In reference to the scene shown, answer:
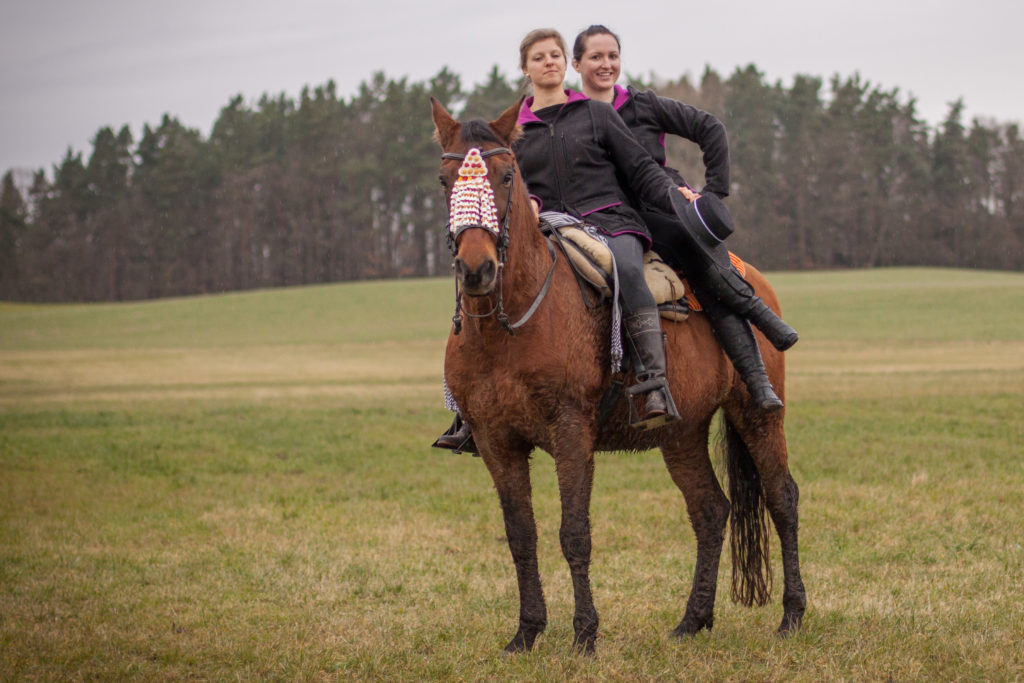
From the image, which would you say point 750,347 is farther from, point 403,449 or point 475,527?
point 403,449

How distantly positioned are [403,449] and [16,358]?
2663cm

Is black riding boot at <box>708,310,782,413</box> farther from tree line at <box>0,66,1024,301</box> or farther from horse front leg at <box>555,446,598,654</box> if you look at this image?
tree line at <box>0,66,1024,301</box>

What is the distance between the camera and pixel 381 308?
4934 centimetres

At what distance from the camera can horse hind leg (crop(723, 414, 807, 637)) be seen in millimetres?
6125

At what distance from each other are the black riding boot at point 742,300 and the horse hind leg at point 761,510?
2.47ft

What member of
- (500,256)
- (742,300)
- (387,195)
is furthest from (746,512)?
(387,195)

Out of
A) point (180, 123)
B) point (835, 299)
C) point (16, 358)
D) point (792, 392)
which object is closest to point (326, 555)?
point (792, 392)

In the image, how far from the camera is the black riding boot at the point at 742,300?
224 inches

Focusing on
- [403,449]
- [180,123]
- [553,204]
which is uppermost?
[180,123]

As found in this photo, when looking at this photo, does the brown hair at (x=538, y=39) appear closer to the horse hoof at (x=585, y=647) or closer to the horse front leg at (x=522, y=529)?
the horse front leg at (x=522, y=529)

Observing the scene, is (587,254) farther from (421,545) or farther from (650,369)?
(421,545)

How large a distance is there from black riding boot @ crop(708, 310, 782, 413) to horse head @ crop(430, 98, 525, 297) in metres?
1.74

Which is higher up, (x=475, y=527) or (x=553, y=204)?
(x=553, y=204)

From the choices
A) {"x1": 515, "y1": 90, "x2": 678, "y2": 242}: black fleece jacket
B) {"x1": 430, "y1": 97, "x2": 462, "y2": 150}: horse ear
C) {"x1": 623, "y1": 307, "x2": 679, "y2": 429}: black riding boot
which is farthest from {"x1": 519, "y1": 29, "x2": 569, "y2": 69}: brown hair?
{"x1": 623, "y1": 307, "x2": 679, "y2": 429}: black riding boot
